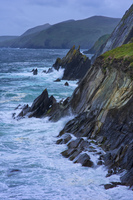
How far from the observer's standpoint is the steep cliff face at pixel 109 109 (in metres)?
18.7

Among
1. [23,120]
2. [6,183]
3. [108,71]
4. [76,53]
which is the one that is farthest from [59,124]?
[76,53]

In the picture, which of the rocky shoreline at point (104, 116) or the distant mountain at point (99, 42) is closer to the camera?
the rocky shoreline at point (104, 116)

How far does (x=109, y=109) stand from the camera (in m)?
23.2

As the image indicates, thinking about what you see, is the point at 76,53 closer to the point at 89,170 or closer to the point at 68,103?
the point at 68,103

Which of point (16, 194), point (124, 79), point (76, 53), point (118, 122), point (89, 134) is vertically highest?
point (76, 53)

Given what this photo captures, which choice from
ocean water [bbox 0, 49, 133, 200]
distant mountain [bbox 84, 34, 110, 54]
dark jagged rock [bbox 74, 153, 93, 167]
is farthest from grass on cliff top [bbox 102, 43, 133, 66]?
distant mountain [bbox 84, 34, 110, 54]

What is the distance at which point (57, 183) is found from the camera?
664 inches

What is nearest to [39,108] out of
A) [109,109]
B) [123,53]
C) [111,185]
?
[123,53]

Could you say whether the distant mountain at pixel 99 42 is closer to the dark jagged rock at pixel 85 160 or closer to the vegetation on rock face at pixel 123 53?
the vegetation on rock face at pixel 123 53

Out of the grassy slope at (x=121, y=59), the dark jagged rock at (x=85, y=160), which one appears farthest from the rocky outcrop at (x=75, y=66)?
the dark jagged rock at (x=85, y=160)

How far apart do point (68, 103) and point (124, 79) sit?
861cm

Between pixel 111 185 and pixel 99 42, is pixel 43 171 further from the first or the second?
pixel 99 42

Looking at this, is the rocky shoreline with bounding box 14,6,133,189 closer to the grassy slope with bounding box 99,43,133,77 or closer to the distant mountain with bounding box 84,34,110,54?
the grassy slope with bounding box 99,43,133,77

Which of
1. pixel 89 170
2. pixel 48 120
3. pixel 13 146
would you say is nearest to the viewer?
pixel 89 170
